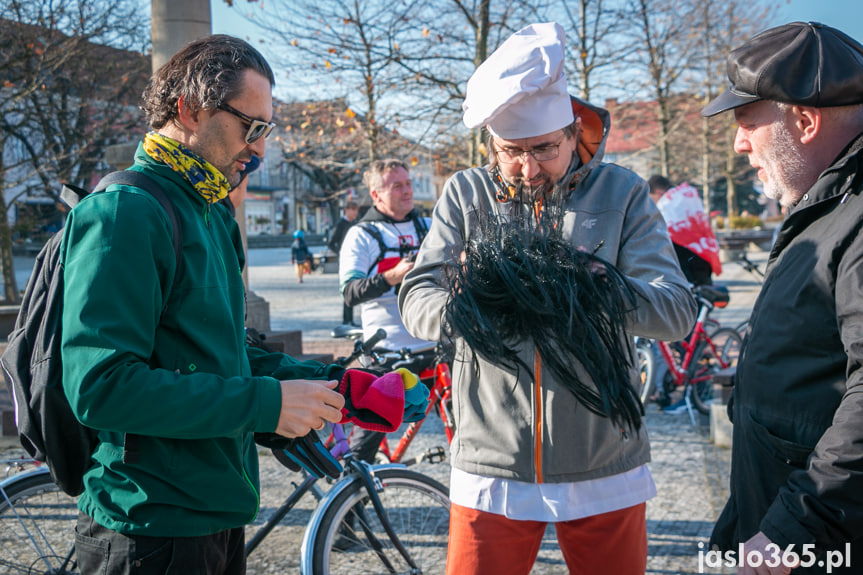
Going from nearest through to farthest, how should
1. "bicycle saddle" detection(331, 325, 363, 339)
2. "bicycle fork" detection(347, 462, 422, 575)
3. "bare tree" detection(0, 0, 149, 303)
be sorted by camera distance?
"bicycle fork" detection(347, 462, 422, 575), "bicycle saddle" detection(331, 325, 363, 339), "bare tree" detection(0, 0, 149, 303)

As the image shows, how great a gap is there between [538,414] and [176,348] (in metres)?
0.98

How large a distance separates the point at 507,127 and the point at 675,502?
3248mm

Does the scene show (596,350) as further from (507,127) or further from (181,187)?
(181,187)

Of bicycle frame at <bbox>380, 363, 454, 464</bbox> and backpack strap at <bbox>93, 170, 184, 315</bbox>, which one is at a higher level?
backpack strap at <bbox>93, 170, 184, 315</bbox>

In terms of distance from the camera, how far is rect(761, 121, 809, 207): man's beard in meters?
1.86

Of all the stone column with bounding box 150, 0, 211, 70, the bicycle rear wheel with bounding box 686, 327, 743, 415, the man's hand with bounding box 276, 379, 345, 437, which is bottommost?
the bicycle rear wheel with bounding box 686, 327, 743, 415

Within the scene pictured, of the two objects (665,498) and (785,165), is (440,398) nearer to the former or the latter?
(665,498)

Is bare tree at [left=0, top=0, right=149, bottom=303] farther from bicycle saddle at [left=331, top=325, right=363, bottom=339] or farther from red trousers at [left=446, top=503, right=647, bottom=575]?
red trousers at [left=446, top=503, right=647, bottom=575]

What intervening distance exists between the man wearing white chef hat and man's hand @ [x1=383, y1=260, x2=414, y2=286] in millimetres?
2057

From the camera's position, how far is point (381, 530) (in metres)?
3.71

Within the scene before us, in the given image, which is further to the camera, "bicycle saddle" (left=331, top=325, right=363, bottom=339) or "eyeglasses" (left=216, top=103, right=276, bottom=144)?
"bicycle saddle" (left=331, top=325, right=363, bottom=339)

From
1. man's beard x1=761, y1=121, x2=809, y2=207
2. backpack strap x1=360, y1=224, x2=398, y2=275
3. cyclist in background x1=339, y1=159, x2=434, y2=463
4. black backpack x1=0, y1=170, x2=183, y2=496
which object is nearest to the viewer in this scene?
black backpack x1=0, y1=170, x2=183, y2=496

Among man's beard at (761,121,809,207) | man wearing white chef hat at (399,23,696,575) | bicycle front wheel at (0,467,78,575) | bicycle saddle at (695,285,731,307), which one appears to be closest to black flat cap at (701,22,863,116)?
man's beard at (761,121,809,207)

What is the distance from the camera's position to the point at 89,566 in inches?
67.7
